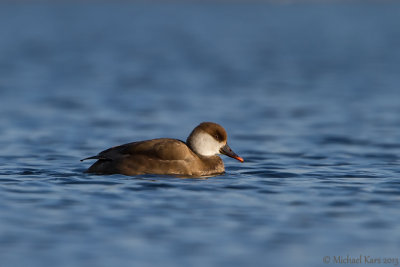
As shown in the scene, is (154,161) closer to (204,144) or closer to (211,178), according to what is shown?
(211,178)

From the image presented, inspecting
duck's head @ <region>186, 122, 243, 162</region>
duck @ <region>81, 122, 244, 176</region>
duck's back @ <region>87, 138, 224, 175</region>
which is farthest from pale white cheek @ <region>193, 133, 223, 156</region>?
duck's back @ <region>87, 138, 224, 175</region>

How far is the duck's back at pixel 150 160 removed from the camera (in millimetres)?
12680

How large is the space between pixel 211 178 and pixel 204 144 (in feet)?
2.54

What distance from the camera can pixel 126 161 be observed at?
12.7 meters

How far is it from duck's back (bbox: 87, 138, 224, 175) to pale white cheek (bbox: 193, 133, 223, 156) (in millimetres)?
418

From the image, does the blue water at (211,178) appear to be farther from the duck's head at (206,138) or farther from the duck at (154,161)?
the duck's head at (206,138)

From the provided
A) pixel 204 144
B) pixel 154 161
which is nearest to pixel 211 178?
pixel 204 144

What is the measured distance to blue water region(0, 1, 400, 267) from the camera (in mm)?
9234

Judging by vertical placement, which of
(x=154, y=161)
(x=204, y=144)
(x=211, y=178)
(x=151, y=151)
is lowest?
(x=211, y=178)

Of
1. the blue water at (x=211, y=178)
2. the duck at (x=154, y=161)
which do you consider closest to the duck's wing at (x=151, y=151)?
the duck at (x=154, y=161)

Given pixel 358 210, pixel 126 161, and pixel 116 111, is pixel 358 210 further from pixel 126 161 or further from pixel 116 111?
pixel 116 111

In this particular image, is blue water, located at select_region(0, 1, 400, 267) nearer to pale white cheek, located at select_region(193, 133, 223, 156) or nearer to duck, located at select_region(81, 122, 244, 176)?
duck, located at select_region(81, 122, 244, 176)

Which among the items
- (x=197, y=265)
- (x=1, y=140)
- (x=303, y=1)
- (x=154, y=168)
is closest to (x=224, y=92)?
(x=1, y=140)

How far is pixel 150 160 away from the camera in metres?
12.7
